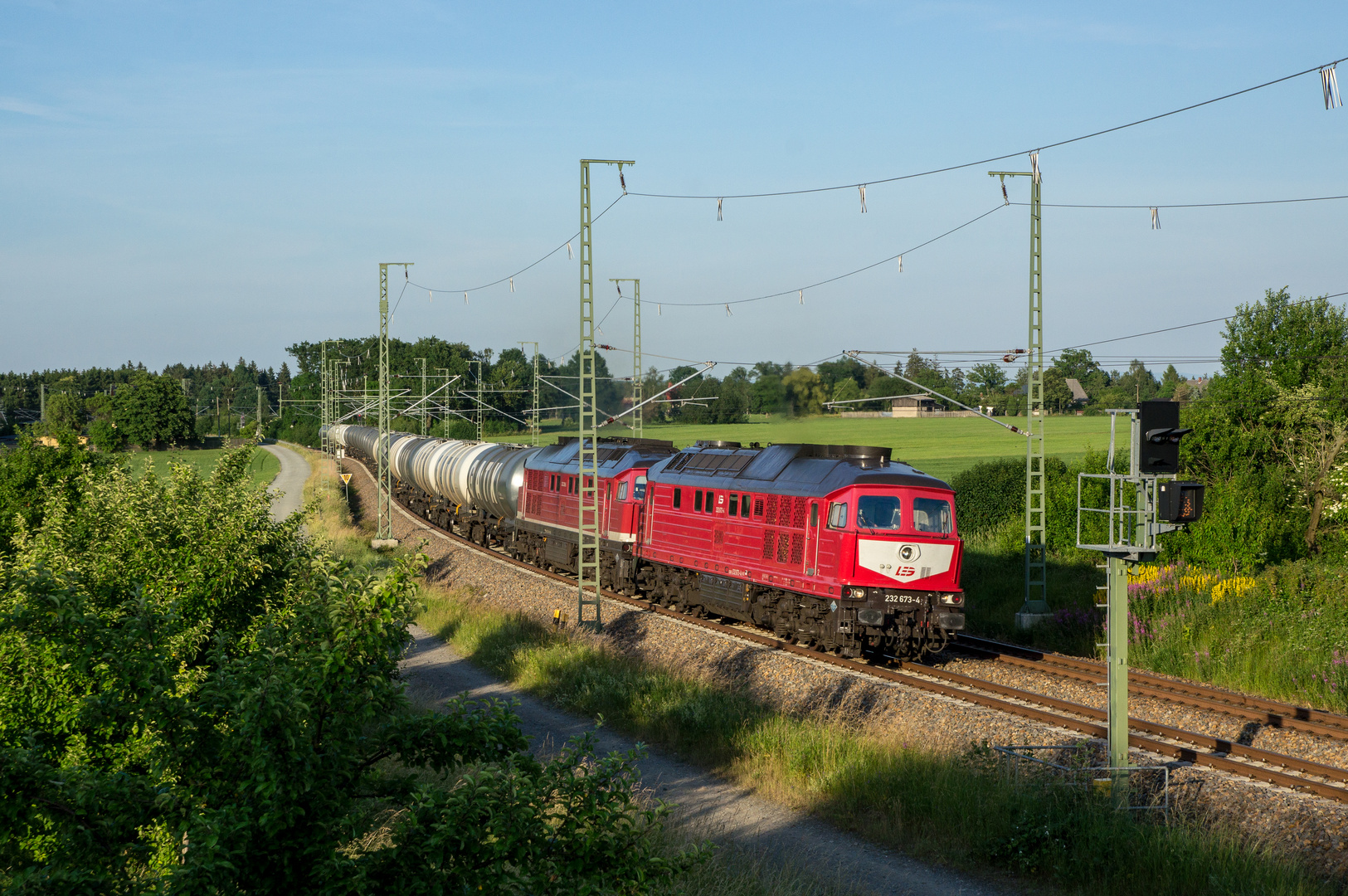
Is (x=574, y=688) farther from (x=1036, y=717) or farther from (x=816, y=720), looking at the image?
(x=1036, y=717)

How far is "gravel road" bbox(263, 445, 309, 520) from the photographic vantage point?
181ft

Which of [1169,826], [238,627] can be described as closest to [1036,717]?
[1169,826]

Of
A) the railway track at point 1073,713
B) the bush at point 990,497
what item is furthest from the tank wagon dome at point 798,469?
the bush at point 990,497

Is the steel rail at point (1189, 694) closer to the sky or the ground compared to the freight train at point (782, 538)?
closer to the ground

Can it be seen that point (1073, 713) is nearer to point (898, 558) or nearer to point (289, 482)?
point (898, 558)

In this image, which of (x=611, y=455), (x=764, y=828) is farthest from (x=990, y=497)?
(x=764, y=828)

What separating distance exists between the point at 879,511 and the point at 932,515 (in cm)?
106

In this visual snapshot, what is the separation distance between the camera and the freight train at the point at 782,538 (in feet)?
64.4

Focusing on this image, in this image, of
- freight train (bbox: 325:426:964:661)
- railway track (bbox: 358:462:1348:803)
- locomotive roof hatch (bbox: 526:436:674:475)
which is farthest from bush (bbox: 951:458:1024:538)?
railway track (bbox: 358:462:1348:803)

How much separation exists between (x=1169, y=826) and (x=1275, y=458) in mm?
37100

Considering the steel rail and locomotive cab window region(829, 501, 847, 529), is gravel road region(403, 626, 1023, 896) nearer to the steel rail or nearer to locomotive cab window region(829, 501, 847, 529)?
locomotive cab window region(829, 501, 847, 529)

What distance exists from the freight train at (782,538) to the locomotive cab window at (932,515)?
0.07ft

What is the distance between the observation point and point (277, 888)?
589 cm

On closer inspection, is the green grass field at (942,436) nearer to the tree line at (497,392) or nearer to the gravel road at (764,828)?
the tree line at (497,392)
